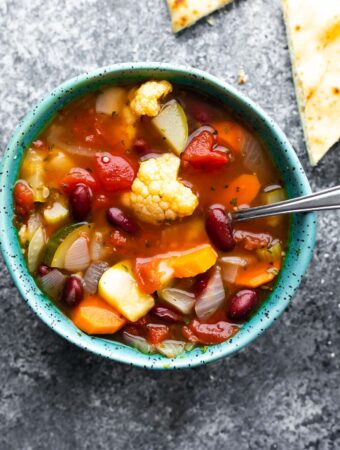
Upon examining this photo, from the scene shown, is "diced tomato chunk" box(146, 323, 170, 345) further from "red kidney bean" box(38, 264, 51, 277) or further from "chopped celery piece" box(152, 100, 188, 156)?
"chopped celery piece" box(152, 100, 188, 156)

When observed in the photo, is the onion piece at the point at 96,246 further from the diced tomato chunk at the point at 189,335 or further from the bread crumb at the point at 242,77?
the bread crumb at the point at 242,77

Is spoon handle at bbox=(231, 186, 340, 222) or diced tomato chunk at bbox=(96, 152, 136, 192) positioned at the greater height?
diced tomato chunk at bbox=(96, 152, 136, 192)

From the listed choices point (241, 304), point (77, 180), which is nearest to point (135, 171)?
point (77, 180)

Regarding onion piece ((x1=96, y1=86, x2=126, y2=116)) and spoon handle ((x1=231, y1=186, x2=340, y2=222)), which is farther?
onion piece ((x1=96, y1=86, x2=126, y2=116))

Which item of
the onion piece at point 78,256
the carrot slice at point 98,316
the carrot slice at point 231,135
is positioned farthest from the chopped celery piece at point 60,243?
the carrot slice at point 231,135

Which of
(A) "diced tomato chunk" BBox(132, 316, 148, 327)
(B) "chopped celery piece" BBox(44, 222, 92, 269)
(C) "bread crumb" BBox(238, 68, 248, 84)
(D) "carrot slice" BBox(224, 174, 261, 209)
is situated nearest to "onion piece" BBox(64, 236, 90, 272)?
(B) "chopped celery piece" BBox(44, 222, 92, 269)

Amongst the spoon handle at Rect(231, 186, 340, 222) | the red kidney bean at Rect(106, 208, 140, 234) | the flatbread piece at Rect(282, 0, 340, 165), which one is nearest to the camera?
the spoon handle at Rect(231, 186, 340, 222)

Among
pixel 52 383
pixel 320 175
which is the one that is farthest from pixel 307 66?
pixel 52 383

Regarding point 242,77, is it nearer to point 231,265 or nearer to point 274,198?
point 274,198
